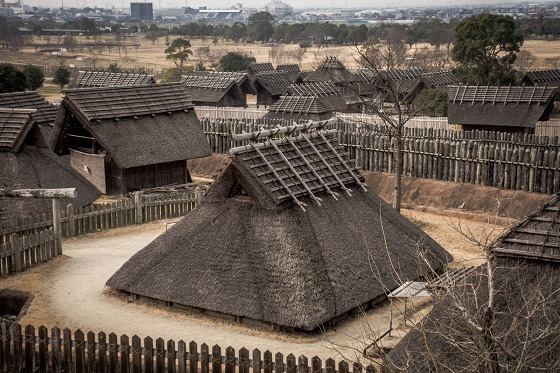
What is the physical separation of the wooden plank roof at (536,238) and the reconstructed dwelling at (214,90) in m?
42.3

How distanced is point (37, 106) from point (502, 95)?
74.0ft

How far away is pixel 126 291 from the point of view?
18156 mm

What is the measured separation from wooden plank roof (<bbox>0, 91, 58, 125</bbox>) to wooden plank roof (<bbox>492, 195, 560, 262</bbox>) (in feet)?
81.1

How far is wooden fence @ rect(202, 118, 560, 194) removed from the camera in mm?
27812

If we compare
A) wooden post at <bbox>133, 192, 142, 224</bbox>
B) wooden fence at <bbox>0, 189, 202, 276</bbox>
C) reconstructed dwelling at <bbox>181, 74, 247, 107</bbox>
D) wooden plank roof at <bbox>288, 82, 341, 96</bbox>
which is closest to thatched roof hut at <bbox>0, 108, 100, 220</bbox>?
wooden fence at <bbox>0, 189, 202, 276</bbox>

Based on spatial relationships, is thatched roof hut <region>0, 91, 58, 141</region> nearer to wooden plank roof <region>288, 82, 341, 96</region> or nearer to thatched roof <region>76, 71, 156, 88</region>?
thatched roof <region>76, 71, 156, 88</region>

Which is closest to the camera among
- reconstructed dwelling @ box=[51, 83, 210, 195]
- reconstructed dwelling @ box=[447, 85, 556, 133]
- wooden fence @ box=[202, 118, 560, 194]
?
wooden fence @ box=[202, 118, 560, 194]

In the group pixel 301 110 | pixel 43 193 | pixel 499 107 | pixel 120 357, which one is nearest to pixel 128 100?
pixel 43 193

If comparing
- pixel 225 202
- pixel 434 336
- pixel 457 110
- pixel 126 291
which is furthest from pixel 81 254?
pixel 457 110

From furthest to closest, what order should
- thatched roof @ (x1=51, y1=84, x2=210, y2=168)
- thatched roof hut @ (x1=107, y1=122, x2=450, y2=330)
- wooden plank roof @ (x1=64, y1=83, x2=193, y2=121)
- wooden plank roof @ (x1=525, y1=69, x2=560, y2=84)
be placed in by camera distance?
1. wooden plank roof @ (x1=525, y1=69, x2=560, y2=84)
2. wooden plank roof @ (x1=64, y1=83, x2=193, y2=121)
3. thatched roof @ (x1=51, y1=84, x2=210, y2=168)
4. thatched roof hut @ (x1=107, y1=122, x2=450, y2=330)

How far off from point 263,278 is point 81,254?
26.5 ft

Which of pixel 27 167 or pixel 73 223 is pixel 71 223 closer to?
pixel 73 223

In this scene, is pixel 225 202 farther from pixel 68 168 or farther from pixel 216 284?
pixel 68 168

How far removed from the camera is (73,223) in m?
24.1
